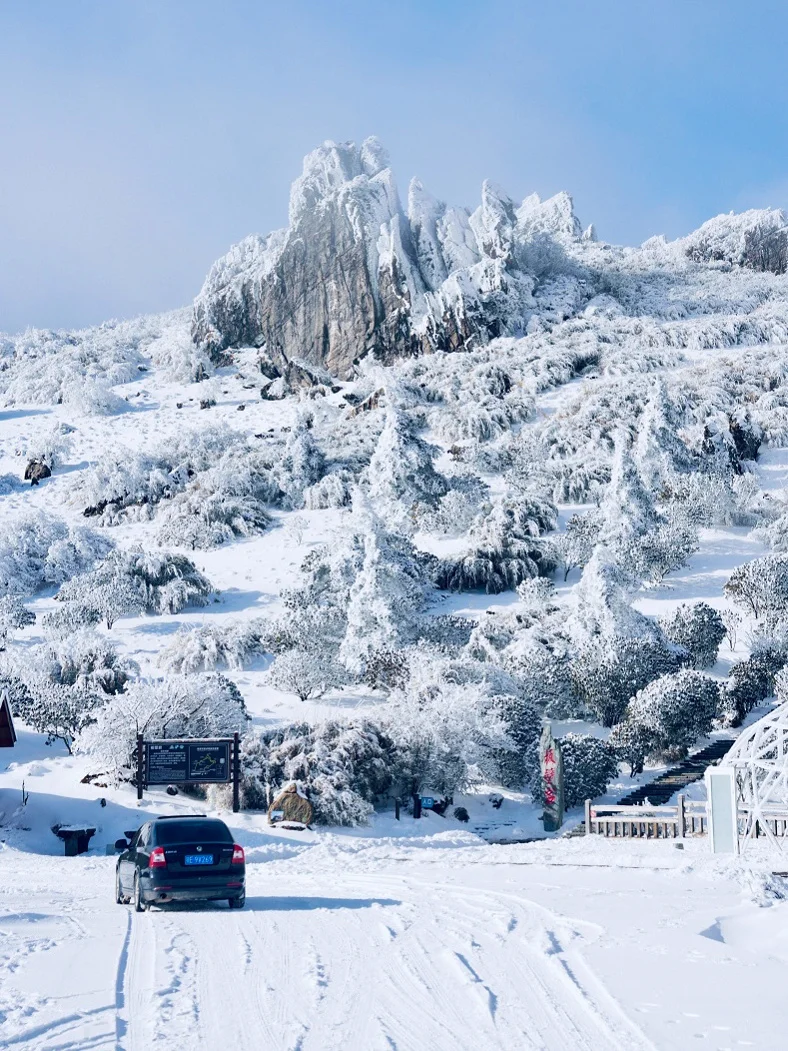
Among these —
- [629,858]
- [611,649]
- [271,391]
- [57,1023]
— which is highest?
[271,391]

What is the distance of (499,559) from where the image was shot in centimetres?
4441

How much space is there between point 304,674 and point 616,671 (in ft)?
33.5

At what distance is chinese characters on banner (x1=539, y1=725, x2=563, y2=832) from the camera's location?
25016 millimetres

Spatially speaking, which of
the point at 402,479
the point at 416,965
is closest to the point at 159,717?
the point at 416,965

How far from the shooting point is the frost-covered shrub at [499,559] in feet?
144

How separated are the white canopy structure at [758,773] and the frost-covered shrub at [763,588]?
19366 millimetres

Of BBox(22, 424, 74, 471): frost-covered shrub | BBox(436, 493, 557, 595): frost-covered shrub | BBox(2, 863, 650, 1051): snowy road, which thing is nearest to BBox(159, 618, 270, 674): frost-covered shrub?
BBox(436, 493, 557, 595): frost-covered shrub

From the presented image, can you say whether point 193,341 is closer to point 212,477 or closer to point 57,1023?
point 212,477

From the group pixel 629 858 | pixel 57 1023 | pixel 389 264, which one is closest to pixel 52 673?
pixel 629 858

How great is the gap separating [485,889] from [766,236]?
10309 cm

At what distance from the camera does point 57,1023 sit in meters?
6.73

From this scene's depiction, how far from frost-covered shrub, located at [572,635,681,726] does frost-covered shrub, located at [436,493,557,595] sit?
1043 cm

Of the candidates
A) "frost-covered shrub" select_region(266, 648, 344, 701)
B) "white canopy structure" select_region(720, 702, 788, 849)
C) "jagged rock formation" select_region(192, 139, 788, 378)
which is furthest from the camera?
"jagged rock formation" select_region(192, 139, 788, 378)

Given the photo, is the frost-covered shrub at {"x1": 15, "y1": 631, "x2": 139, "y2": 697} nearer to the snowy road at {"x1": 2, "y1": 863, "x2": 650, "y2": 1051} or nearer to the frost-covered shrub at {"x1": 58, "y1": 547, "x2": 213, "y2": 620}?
the frost-covered shrub at {"x1": 58, "y1": 547, "x2": 213, "y2": 620}
